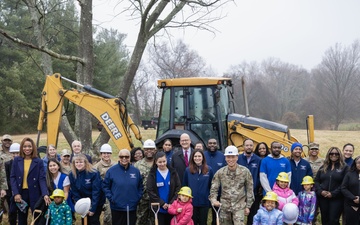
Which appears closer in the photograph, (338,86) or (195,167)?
(195,167)

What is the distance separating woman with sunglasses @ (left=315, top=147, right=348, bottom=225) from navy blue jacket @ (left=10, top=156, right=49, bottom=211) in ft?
13.7

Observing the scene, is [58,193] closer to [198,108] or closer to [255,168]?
[255,168]

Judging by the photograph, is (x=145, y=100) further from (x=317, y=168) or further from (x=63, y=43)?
(x=317, y=168)

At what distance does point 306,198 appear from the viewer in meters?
5.62

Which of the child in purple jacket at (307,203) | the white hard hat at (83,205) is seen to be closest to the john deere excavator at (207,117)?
the child in purple jacket at (307,203)

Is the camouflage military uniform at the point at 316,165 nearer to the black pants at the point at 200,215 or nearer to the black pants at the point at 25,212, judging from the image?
→ the black pants at the point at 200,215

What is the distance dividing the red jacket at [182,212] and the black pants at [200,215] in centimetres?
37

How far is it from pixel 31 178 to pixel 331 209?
4548 millimetres

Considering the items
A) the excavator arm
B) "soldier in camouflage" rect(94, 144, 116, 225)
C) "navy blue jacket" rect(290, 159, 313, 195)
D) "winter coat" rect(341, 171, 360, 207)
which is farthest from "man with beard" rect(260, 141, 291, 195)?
the excavator arm

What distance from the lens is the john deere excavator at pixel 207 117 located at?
818 cm

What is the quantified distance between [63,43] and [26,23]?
3888 mm

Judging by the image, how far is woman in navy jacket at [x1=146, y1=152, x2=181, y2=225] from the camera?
17.7 feet

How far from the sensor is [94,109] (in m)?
8.15

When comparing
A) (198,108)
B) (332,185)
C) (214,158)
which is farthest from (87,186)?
(332,185)
